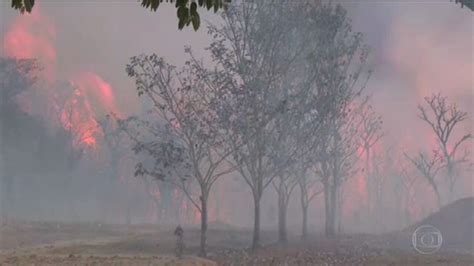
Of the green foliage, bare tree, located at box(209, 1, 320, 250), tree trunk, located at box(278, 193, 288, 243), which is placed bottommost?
tree trunk, located at box(278, 193, 288, 243)

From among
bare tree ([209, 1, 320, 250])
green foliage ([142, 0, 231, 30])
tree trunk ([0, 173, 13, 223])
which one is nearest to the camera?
green foliage ([142, 0, 231, 30])

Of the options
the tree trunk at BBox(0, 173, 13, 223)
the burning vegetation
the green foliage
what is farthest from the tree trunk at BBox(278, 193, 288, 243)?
the tree trunk at BBox(0, 173, 13, 223)

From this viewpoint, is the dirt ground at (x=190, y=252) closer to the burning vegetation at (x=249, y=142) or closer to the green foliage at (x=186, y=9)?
the burning vegetation at (x=249, y=142)

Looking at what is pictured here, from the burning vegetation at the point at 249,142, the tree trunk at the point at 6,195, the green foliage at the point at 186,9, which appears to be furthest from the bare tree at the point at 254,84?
the tree trunk at the point at 6,195

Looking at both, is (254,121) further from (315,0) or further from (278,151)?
(315,0)

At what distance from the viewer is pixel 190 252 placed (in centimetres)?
3158

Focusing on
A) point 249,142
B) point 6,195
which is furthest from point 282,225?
point 6,195

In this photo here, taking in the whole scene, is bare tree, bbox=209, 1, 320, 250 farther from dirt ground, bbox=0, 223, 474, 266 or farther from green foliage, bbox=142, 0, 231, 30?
green foliage, bbox=142, 0, 231, 30

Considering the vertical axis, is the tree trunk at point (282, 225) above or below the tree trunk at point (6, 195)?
below

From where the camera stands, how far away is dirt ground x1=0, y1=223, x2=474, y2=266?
80.1 feet

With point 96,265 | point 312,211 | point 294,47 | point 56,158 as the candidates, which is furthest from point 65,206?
point 96,265

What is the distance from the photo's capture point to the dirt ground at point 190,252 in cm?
2441

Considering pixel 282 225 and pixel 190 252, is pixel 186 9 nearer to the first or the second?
pixel 190 252

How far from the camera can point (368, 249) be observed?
110ft
